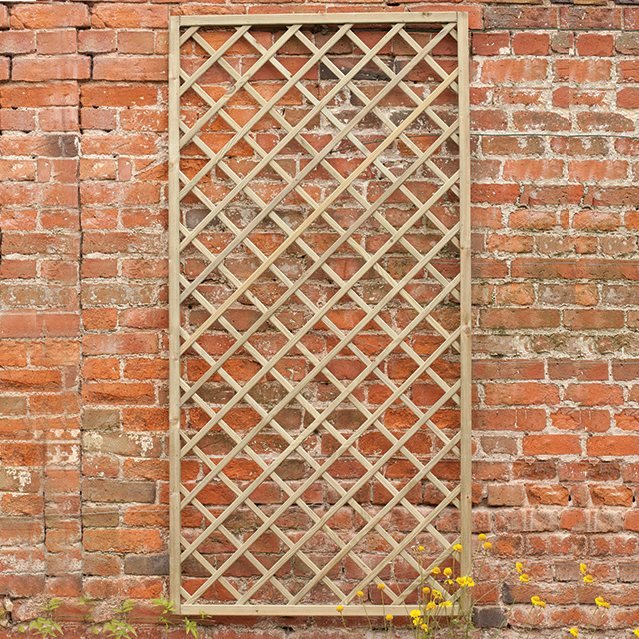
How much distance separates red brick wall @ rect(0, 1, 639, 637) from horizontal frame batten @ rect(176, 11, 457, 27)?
8cm

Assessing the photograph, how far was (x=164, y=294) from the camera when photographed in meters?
2.32

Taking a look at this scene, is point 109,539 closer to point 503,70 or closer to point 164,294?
point 164,294

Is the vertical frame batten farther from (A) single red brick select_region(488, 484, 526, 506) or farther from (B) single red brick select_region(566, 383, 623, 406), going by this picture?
(B) single red brick select_region(566, 383, 623, 406)

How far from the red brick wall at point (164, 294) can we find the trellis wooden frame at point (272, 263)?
8 cm

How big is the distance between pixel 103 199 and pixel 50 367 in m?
0.59

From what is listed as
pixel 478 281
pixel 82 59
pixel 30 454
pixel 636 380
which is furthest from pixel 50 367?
pixel 636 380

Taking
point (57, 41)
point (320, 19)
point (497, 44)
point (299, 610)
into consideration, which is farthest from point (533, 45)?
point (299, 610)

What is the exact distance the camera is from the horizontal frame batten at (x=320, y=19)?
7.41ft

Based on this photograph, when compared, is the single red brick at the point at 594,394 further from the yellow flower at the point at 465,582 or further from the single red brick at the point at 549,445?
the yellow flower at the point at 465,582

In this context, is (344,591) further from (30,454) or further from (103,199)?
(103,199)

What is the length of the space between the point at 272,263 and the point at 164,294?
0.38m

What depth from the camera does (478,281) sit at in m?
2.32

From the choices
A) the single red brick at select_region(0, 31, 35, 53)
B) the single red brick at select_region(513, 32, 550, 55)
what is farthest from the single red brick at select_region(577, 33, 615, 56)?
the single red brick at select_region(0, 31, 35, 53)

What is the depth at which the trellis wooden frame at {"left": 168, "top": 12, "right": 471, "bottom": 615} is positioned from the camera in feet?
7.36
